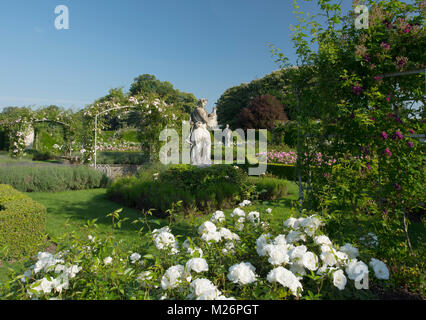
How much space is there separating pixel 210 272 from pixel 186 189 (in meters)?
6.07

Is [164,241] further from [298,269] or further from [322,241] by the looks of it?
[322,241]

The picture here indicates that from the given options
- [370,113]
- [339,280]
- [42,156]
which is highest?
[370,113]

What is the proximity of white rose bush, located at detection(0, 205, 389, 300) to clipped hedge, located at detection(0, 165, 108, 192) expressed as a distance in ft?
31.5

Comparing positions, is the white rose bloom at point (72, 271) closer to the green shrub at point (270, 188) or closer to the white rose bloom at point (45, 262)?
the white rose bloom at point (45, 262)

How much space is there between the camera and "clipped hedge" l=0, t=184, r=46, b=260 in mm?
4496

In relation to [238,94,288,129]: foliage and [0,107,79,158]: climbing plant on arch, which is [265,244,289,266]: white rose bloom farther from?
[238,94,288,129]: foliage

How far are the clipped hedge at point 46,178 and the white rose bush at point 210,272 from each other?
31.5 feet

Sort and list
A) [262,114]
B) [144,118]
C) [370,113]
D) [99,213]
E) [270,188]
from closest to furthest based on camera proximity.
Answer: [370,113], [99,213], [270,188], [144,118], [262,114]

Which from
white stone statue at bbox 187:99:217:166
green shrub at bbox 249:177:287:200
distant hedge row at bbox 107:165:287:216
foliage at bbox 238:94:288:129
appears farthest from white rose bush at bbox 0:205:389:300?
foliage at bbox 238:94:288:129

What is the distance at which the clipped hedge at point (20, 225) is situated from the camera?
4496 mm

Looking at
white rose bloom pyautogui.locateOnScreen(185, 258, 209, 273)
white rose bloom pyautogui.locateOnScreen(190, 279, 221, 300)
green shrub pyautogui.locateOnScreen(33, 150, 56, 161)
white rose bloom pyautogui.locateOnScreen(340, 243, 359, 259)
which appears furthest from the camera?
green shrub pyautogui.locateOnScreen(33, 150, 56, 161)

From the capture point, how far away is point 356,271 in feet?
5.68

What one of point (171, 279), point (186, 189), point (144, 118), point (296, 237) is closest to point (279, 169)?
→ point (186, 189)
